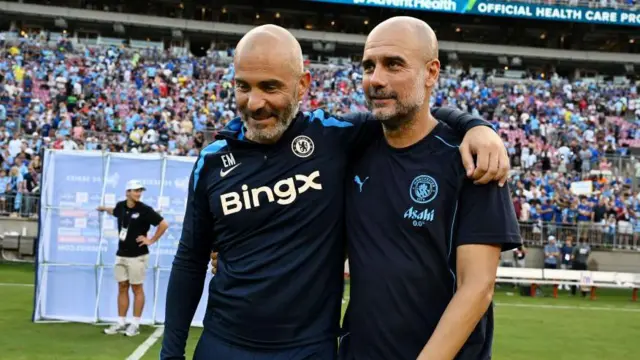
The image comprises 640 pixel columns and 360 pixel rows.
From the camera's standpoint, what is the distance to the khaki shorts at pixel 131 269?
9.97 metres

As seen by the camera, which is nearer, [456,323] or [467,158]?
[456,323]

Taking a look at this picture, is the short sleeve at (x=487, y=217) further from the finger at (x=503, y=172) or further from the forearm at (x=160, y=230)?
the forearm at (x=160, y=230)

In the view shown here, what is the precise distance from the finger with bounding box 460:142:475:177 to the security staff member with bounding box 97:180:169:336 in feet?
25.9

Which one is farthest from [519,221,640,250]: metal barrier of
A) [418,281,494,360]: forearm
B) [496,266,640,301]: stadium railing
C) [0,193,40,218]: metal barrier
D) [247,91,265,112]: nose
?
[418,281,494,360]: forearm

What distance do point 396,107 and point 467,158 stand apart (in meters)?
0.32

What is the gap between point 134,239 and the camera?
9977 mm

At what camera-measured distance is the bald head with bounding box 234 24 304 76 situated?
278cm

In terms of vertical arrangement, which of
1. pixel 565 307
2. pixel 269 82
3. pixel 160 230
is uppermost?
pixel 269 82

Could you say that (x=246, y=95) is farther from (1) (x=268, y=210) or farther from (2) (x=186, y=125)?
(2) (x=186, y=125)

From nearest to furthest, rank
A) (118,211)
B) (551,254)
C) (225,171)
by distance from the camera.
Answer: (225,171) < (118,211) < (551,254)

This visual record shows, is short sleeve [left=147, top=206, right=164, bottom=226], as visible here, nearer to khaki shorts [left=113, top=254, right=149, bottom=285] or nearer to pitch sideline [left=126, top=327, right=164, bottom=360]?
khaki shorts [left=113, top=254, right=149, bottom=285]

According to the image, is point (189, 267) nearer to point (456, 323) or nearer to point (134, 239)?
point (456, 323)

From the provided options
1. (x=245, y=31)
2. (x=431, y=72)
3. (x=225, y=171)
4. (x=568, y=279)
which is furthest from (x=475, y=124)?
(x=245, y=31)

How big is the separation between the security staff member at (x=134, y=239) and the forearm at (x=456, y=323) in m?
7.98
